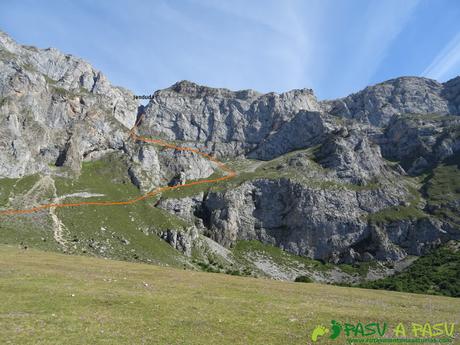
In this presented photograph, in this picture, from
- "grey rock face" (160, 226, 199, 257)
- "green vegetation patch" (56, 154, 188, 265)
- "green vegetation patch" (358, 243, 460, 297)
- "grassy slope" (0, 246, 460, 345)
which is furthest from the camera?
"grey rock face" (160, 226, 199, 257)

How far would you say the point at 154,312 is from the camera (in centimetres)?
3197

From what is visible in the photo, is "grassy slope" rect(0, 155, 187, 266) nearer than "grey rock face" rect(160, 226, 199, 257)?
Yes

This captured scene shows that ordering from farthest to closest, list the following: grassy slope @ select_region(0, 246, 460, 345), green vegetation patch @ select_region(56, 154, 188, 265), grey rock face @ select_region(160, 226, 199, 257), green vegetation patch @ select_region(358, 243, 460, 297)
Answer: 1. grey rock face @ select_region(160, 226, 199, 257)
2. green vegetation patch @ select_region(56, 154, 188, 265)
3. green vegetation patch @ select_region(358, 243, 460, 297)
4. grassy slope @ select_region(0, 246, 460, 345)

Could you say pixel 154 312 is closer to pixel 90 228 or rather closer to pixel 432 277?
pixel 90 228

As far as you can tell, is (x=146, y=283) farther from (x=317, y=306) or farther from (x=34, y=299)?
(x=317, y=306)

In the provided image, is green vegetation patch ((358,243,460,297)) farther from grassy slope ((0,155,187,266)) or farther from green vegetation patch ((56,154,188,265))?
green vegetation patch ((56,154,188,265))

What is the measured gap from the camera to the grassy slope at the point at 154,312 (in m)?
25.1

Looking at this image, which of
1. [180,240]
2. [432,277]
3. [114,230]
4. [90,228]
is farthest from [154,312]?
[180,240]

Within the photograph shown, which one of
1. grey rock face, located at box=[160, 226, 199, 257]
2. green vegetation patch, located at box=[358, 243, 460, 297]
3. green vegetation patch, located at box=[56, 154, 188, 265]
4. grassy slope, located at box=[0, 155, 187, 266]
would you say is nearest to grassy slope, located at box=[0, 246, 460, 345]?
grassy slope, located at box=[0, 155, 187, 266]

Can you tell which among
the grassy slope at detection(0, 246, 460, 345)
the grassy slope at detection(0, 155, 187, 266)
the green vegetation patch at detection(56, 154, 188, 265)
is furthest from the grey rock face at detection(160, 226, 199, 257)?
the grassy slope at detection(0, 246, 460, 345)

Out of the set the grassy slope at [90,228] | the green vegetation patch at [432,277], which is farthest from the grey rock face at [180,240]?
the green vegetation patch at [432,277]

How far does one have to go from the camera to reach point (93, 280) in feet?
157

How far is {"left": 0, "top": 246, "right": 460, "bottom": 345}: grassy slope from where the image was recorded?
82.3 ft

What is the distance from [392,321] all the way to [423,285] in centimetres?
12565
